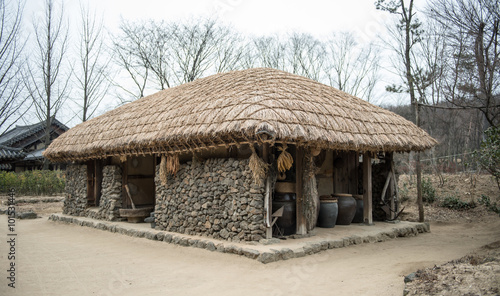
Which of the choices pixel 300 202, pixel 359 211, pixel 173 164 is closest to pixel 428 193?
pixel 359 211

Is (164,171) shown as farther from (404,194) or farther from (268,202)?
(404,194)

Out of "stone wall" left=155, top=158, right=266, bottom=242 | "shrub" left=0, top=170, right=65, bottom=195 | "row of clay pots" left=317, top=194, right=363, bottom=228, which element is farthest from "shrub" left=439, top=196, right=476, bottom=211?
"shrub" left=0, top=170, right=65, bottom=195

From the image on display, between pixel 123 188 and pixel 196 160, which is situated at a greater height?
pixel 196 160

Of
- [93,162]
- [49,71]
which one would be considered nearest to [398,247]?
[93,162]

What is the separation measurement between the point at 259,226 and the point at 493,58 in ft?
20.9

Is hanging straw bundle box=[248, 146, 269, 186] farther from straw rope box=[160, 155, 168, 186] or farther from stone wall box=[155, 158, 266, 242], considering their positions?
straw rope box=[160, 155, 168, 186]

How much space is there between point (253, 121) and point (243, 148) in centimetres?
117

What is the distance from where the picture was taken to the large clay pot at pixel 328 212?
8.88 m

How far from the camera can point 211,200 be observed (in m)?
8.11

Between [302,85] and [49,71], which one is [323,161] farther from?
[49,71]

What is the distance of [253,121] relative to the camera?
22.5 ft

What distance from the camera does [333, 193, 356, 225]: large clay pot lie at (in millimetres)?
9375

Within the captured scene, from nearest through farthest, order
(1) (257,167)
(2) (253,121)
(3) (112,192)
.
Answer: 1. (2) (253,121)
2. (1) (257,167)
3. (3) (112,192)

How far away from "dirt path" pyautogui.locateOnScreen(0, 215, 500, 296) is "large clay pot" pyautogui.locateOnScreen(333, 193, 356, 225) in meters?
1.12
